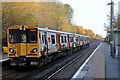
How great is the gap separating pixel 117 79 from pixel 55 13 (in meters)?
52.6

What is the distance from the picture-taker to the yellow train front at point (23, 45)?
22.0 metres

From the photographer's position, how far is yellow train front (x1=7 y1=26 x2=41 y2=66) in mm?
Answer: 22000

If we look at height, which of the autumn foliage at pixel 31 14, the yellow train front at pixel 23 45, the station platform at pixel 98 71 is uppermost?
the autumn foliage at pixel 31 14

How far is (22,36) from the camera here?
22625 mm

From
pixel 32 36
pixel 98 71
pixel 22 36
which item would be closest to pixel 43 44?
pixel 32 36

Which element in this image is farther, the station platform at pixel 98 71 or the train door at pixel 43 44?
the train door at pixel 43 44

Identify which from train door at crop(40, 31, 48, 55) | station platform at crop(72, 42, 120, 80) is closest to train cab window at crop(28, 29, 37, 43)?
train door at crop(40, 31, 48, 55)

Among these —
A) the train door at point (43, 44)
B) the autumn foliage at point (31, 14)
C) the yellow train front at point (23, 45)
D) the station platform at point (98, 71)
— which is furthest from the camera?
the autumn foliage at point (31, 14)

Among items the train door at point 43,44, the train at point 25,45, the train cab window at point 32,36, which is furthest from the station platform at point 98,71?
the train cab window at point 32,36

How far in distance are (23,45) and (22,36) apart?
694mm

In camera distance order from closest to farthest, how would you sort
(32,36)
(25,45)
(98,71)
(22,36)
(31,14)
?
(98,71) < (25,45) < (32,36) < (22,36) < (31,14)

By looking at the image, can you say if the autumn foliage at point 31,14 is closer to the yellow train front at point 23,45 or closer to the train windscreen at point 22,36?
the train windscreen at point 22,36

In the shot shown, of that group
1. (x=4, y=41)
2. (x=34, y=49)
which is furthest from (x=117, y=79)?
(x=4, y=41)

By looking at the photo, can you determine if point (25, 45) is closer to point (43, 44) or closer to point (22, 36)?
point (22, 36)
